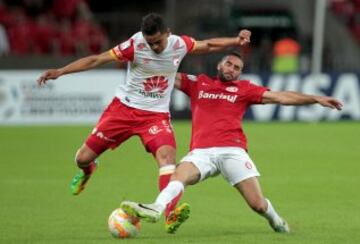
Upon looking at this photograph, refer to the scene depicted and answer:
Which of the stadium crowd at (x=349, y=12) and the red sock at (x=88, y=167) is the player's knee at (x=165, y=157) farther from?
the stadium crowd at (x=349, y=12)

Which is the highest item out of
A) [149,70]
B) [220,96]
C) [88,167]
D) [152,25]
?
[152,25]

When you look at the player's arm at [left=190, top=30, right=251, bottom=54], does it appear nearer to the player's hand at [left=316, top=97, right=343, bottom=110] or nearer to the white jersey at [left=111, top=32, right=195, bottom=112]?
the white jersey at [left=111, top=32, right=195, bottom=112]

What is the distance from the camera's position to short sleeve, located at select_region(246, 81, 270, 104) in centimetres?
1120

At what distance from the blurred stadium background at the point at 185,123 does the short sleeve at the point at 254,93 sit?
140cm

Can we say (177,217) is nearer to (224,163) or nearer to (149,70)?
(224,163)

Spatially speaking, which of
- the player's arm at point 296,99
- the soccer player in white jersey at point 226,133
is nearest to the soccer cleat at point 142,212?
the soccer player in white jersey at point 226,133

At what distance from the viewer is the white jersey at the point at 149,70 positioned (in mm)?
11664

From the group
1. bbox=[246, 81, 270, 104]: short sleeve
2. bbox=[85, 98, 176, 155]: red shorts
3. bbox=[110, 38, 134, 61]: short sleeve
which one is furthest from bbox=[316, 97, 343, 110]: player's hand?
bbox=[110, 38, 134, 61]: short sleeve

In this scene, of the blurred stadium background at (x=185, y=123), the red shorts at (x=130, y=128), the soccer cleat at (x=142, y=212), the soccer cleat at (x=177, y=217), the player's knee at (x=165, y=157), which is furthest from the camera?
the blurred stadium background at (x=185, y=123)

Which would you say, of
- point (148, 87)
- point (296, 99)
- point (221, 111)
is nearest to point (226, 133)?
point (221, 111)

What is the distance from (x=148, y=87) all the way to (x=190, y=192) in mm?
3752

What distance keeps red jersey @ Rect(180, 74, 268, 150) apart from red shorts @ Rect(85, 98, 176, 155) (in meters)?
0.46

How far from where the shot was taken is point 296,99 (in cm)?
1080

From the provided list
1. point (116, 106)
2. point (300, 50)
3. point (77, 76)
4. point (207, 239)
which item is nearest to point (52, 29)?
point (77, 76)
